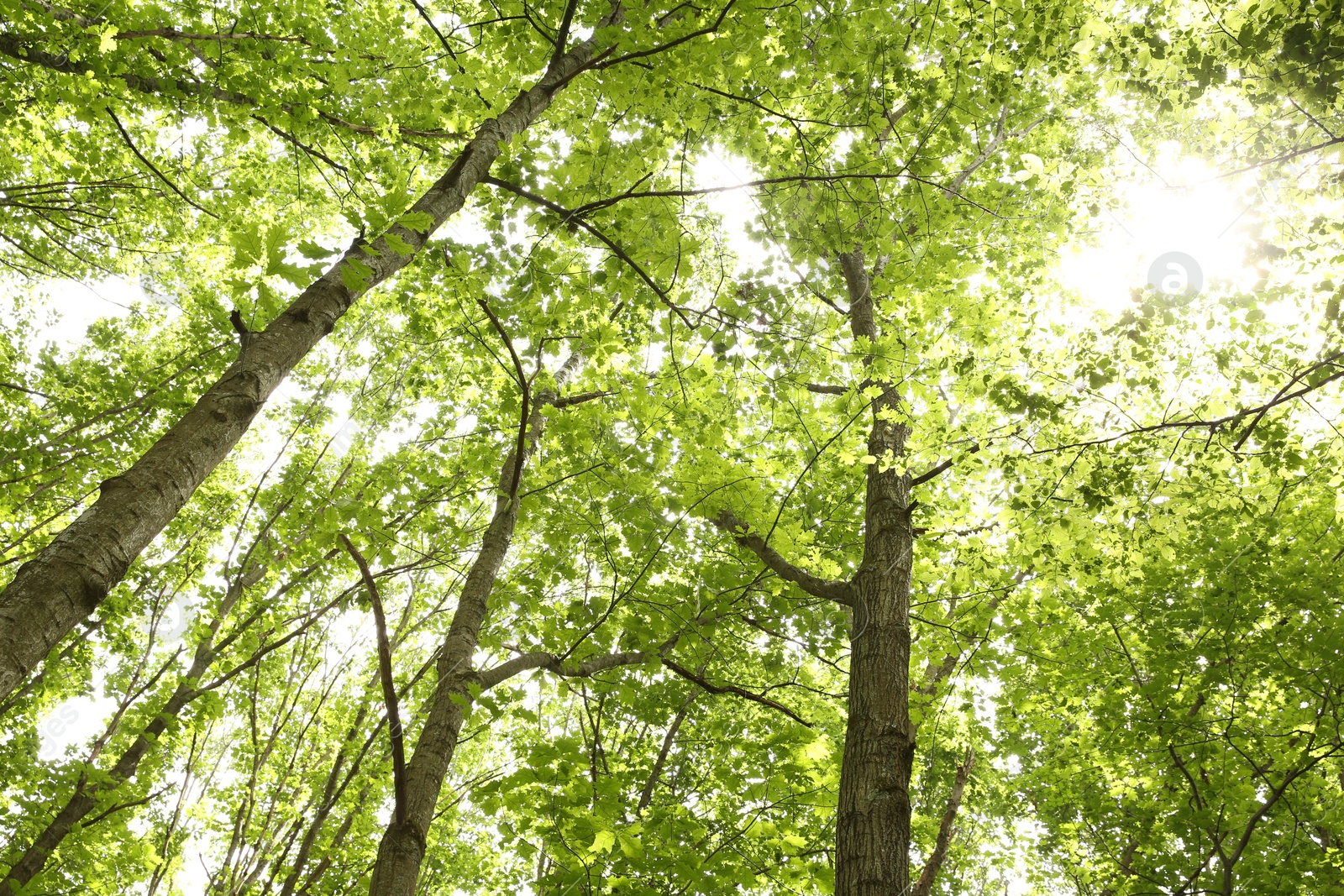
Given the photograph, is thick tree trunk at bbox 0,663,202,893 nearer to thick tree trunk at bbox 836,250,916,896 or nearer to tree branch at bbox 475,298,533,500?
tree branch at bbox 475,298,533,500

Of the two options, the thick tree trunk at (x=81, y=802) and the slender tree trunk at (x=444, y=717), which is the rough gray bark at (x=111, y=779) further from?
the slender tree trunk at (x=444, y=717)

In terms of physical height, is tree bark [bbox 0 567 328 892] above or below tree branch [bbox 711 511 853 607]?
below

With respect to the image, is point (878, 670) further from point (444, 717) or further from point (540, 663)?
point (444, 717)

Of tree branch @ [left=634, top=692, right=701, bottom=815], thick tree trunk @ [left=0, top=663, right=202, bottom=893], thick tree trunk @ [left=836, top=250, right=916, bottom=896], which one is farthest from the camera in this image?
tree branch @ [left=634, top=692, right=701, bottom=815]

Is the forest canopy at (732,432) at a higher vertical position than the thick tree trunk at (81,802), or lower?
higher

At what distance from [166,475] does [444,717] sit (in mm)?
2817

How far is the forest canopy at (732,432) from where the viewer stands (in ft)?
10.8

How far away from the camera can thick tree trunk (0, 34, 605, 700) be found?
1.43 m

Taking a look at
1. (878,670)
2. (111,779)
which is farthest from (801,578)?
(111,779)

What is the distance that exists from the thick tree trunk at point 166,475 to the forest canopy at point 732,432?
0.04ft

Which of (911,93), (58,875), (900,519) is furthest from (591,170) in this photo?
(58,875)

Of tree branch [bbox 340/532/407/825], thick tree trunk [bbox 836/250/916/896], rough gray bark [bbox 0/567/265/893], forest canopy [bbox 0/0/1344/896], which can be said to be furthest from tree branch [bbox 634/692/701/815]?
rough gray bark [bbox 0/567/265/893]

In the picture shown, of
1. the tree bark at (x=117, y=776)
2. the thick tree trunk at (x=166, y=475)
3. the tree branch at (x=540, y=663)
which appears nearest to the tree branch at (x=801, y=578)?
the tree branch at (x=540, y=663)

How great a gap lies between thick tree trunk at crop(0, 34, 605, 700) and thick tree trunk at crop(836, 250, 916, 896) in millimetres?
2894
